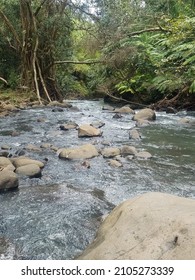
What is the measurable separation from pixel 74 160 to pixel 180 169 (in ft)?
5.32

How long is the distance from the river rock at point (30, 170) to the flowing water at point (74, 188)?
112mm

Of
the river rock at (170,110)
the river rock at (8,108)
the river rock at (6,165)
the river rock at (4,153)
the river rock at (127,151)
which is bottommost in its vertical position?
the river rock at (8,108)

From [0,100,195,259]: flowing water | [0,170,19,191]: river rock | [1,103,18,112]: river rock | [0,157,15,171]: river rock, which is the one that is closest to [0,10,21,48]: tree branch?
[1,103,18,112]: river rock

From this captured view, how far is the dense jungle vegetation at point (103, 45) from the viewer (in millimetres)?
11523

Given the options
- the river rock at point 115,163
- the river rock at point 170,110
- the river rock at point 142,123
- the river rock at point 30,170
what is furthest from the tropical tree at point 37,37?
the river rock at point 30,170

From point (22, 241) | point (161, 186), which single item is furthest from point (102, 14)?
point (22, 241)

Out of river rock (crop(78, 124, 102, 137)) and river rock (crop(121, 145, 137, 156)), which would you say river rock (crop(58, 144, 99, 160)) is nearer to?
river rock (crop(121, 145, 137, 156))

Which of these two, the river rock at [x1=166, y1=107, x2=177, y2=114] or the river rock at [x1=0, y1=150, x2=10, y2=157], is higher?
the river rock at [x1=0, y1=150, x2=10, y2=157]

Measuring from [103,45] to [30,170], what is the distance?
10113 millimetres

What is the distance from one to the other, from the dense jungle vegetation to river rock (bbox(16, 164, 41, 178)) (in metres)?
6.61

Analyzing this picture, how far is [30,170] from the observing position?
4504mm

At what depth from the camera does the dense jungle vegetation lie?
37.8ft

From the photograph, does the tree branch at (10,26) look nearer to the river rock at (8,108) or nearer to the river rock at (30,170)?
the river rock at (8,108)

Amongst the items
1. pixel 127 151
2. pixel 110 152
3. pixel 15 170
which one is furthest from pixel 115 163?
pixel 15 170
